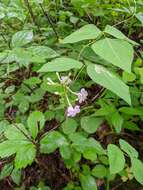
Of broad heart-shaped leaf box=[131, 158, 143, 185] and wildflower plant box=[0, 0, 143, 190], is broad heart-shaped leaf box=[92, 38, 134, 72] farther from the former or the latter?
broad heart-shaped leaf box=[131, 158, 143, 185]

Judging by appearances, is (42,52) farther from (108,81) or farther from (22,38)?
(108,81)

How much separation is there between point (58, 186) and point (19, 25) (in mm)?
955

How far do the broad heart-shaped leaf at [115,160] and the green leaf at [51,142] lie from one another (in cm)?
16

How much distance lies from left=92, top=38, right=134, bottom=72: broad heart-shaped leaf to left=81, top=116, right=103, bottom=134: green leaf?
1.20 feet

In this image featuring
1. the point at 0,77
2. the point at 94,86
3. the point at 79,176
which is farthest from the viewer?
the point at 94,86

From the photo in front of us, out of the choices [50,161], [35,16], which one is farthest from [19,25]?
[50,161]

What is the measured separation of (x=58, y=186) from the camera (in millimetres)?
1211

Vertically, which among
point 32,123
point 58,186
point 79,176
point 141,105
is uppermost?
point 32,123

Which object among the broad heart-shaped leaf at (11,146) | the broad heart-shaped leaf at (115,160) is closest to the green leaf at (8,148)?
the broad heart-shaped leaf at (11,146)

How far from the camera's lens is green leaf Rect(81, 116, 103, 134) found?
1.08 m

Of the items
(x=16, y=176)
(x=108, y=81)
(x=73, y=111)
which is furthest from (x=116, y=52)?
(x=16, y=176)

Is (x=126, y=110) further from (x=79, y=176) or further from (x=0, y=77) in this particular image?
(x=0, y=77)

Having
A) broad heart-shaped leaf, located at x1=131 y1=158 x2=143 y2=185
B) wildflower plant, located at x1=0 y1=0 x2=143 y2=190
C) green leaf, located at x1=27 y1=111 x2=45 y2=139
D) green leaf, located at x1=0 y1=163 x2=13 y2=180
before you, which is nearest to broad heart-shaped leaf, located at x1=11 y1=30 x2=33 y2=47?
wildflower plant, located at x1=0 y1=0 x2=143 y2=190

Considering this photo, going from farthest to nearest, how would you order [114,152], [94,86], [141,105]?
[94,86], [141,105], [114,152]
